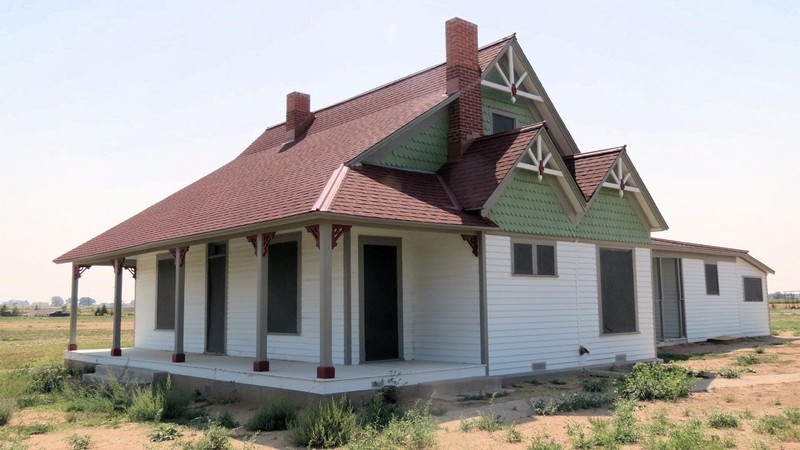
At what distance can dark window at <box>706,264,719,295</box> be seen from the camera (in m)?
25.4

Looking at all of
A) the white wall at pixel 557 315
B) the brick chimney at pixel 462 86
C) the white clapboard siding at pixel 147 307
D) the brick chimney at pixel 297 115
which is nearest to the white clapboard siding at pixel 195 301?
the white clapboard siding at pixel 147 307

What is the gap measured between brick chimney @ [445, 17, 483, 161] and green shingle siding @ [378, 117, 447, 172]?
21 centimetres

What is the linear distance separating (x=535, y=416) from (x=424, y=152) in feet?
22.7

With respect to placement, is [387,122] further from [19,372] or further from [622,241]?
[19,372]

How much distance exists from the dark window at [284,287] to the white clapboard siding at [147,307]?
6171 millimetres

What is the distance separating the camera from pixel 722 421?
9727mm

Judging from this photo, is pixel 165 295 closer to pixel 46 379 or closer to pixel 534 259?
pixel 46 379

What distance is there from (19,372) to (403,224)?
38.4 ft

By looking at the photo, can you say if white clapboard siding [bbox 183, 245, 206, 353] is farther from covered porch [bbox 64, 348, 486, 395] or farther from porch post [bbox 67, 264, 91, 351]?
porch post [bbox 67, 264, 91, 351]

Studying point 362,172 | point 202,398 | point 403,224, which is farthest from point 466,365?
point 202,398

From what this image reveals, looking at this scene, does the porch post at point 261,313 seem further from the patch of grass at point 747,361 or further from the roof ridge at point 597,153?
the patch of grass at point 747,361

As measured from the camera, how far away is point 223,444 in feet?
29.3

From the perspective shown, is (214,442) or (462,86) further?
(462,86)

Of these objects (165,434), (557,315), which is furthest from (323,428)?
(557,315)
